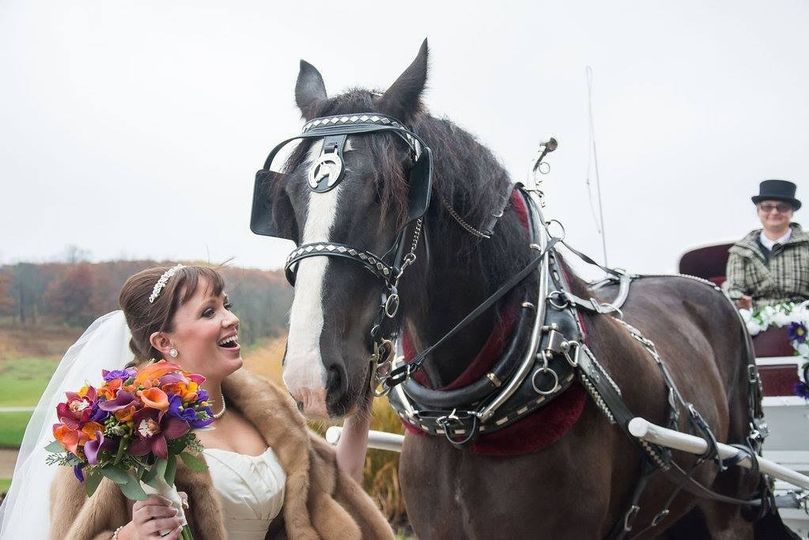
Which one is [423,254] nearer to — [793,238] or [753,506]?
[753,506]

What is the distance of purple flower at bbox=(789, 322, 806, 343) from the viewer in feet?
13.5

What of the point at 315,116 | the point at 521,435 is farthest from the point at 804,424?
the point at 315,116

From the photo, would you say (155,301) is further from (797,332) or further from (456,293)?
(797,332)

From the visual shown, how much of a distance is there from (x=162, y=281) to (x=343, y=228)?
2.19 ft

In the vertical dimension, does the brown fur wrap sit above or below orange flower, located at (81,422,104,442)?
below

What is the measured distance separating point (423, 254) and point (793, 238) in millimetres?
3342

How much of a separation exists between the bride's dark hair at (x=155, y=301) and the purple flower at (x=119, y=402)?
59 cm

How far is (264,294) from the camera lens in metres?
5.25

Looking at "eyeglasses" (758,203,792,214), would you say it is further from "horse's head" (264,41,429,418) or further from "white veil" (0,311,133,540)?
"white veil" (0,311,133,540)

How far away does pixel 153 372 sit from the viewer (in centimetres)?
175

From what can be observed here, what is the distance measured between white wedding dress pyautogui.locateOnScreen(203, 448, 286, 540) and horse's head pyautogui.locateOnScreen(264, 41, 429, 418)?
0.47 m

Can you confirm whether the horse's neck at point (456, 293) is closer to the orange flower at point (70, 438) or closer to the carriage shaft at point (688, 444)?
the carriage shaft at point (688, 444)

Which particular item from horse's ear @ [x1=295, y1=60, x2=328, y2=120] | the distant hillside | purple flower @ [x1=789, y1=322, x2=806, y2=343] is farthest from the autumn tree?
purple flower @ [x1=789, y1=322, x2=806, y2=343]

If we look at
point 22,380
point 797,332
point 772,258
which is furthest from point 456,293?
point 772,258
